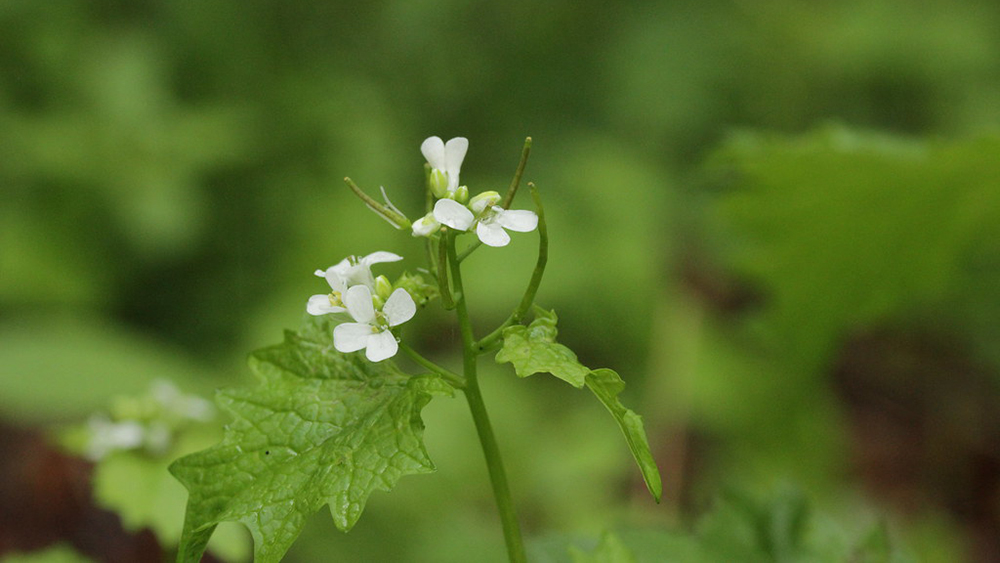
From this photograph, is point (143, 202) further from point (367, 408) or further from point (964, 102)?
point (964, 102)

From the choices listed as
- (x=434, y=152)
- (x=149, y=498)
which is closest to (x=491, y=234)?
(x=434, y=152)

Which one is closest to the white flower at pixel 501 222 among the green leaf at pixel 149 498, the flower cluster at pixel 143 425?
the green leaf at pixel 149 498

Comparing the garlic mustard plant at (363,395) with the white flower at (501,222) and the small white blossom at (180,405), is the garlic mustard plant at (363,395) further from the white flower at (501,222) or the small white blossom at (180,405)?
the small white blossom at (180,405)

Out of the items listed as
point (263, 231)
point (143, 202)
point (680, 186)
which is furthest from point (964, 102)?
point (143, 202)

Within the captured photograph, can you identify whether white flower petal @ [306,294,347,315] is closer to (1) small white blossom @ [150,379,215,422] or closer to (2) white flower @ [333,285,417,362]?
(2) white flower @ [333,285,417,362]

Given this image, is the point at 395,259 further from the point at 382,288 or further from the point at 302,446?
the point at 302,446

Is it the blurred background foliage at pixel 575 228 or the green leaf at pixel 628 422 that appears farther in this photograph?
the blurred background foliage at pixel 575 228

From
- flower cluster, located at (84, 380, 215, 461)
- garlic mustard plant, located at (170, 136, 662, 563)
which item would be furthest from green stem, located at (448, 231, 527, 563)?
flower cluster, located at (84, 380, 215, 461)
